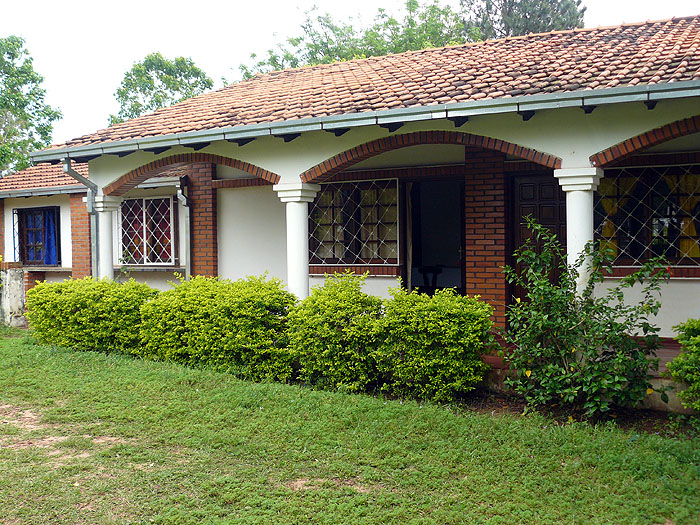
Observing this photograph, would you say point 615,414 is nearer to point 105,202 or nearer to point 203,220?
point 203,220

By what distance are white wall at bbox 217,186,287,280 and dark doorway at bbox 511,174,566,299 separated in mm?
3653

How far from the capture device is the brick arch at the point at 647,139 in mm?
5879

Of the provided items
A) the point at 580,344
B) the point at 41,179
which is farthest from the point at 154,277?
the point at 580,344

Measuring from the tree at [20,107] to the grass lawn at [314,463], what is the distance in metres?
19.1

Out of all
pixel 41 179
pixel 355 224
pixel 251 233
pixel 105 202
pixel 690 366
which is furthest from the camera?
pixel 41 179

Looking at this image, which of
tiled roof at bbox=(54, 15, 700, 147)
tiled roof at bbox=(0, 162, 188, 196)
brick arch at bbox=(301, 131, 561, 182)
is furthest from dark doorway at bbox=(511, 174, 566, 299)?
tiled roof at bbox=(0, 162, 188, 196)

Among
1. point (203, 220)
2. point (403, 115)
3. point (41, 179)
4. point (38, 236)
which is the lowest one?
point (38, 236)

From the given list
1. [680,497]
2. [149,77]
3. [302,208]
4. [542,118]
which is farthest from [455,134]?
[149,77]

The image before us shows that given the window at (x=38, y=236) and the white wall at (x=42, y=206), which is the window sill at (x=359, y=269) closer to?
the white wall at (x=42, y=206)

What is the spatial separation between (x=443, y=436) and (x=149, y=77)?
28.9 m

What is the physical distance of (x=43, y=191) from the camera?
13492mm

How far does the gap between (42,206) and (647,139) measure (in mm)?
12660

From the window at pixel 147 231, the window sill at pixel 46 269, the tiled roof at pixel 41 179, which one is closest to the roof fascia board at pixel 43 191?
the tiled roof at pixel 41 179

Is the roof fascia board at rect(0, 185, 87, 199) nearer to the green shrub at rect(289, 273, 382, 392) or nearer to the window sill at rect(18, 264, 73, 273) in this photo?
the window sill at rect(18, 264, 73, 273)
